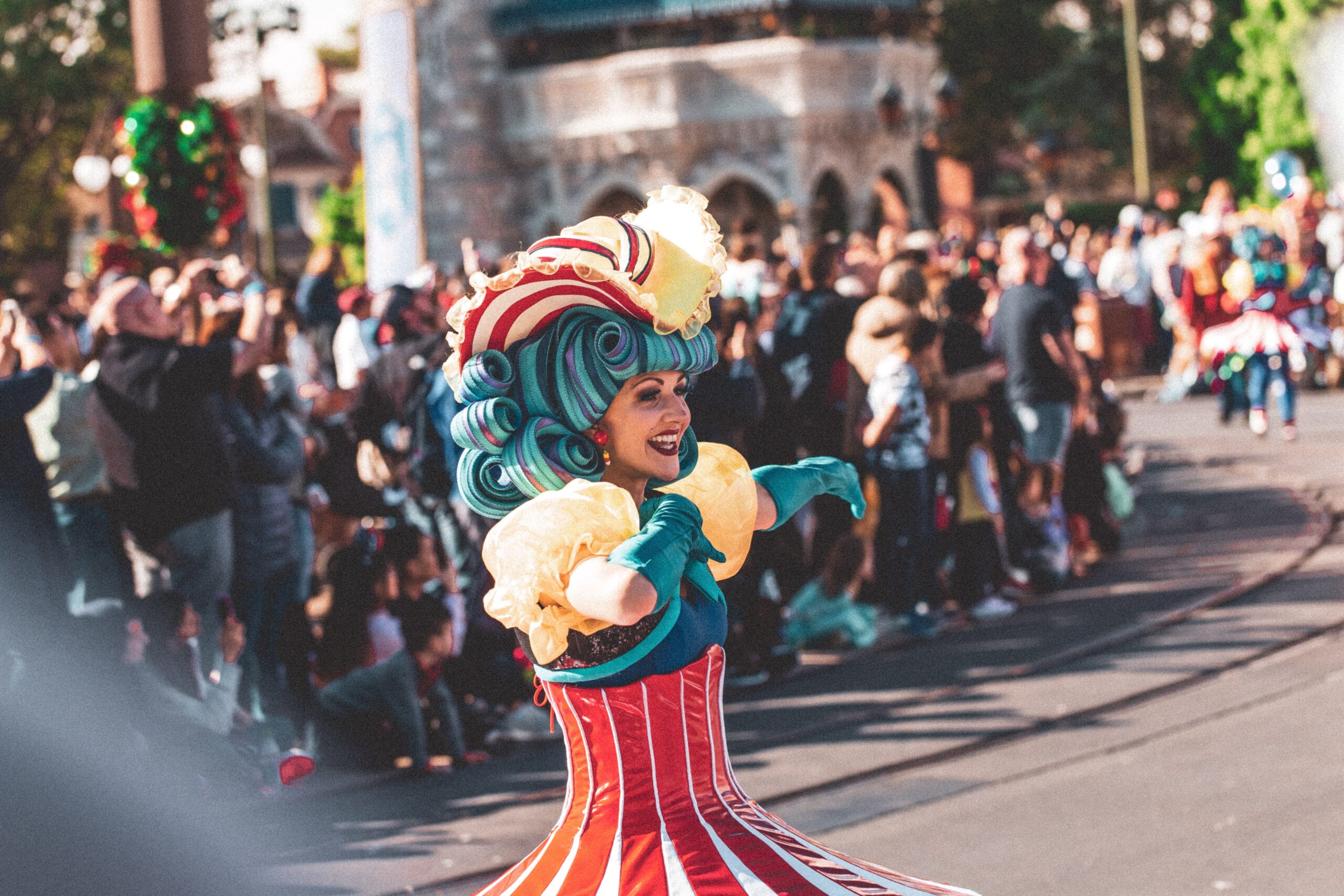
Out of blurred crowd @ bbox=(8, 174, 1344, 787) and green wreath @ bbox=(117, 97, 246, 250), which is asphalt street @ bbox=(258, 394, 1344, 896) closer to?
blurred crowd @ bbox=(8, 174, 1344, 787)

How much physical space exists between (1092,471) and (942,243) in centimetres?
743

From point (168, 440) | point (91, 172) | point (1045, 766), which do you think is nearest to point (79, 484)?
point (168, 440)

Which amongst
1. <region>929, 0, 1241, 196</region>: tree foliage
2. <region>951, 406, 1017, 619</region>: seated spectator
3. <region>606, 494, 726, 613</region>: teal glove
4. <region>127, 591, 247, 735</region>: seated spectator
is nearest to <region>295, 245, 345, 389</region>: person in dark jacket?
<region>951, 406, 1017, 619</region>: seated spectator

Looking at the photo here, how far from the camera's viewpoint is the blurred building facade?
29422mm

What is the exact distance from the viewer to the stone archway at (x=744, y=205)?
101 feet

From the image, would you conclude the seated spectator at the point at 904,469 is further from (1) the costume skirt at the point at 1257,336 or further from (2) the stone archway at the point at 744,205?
(2) the stone archway at the point at 744,205

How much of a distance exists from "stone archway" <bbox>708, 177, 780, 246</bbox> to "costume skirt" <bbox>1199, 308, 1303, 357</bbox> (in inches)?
679

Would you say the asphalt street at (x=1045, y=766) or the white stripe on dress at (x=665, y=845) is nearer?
the white stripe on dress at (x=665, y=845)

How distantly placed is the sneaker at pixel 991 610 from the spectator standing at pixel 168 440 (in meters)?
3.83

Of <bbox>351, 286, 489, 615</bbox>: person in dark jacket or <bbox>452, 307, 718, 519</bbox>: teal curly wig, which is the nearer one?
<bbox>452, 307, 718, 519</bbox>: teal curly wig

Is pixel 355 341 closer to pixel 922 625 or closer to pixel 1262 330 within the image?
pixel 922 625

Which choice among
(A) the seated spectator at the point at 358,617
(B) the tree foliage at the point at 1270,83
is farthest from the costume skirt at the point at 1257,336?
(B) the tree foliage at the point at 1270,83

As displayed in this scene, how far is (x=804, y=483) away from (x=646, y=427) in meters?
0.38

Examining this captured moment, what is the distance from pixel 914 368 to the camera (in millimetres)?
8125
